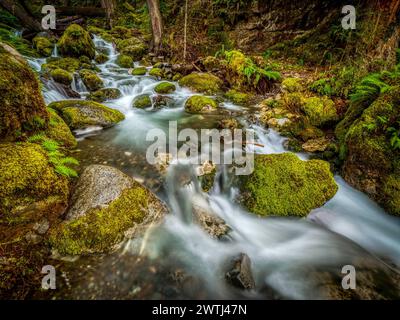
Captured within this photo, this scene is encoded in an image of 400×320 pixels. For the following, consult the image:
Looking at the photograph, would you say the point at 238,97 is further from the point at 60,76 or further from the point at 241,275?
the point at 241,275

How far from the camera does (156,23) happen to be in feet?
41.5

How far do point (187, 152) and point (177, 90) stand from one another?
517 centimetres

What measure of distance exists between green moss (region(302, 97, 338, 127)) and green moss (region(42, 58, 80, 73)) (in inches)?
356

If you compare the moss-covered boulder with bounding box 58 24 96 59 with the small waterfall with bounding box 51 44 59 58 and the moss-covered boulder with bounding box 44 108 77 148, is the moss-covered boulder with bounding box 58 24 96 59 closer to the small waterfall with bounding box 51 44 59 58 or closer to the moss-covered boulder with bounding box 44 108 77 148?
the small waterfall with bounding box 51 44 59 58

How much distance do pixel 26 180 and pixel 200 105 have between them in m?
5.78

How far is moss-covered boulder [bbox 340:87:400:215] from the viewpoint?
13.4 feet

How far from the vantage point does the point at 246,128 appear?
6.50m

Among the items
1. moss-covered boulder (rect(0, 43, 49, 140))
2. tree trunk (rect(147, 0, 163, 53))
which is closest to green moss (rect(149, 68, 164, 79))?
tree trunk (rect(147, 0, 163, 53))

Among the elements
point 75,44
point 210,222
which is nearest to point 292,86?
point 210,222
